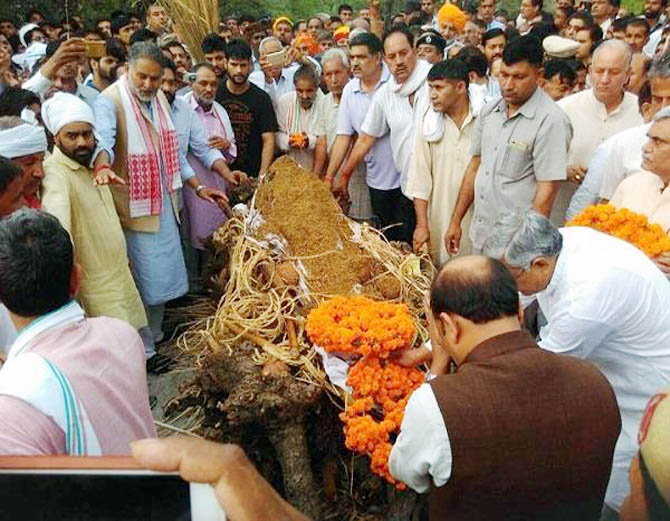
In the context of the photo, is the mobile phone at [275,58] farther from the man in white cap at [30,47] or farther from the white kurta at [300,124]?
the man in white cap at [30,47]

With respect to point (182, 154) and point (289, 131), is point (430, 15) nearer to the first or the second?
point (289, 131)

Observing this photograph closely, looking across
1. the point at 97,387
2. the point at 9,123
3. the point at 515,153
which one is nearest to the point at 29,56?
the point at 9,123

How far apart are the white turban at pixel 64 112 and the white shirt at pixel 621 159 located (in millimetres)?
2966

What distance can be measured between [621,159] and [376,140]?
2.15m

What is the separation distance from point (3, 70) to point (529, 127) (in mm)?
5447

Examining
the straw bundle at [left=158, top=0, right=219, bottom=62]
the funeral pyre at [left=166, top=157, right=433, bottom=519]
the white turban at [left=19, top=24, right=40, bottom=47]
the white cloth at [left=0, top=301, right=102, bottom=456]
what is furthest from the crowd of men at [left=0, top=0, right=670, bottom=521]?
the white turban at [left=19, top=24, right=40, bottom=47]

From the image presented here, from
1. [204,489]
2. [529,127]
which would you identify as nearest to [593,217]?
[529,127]

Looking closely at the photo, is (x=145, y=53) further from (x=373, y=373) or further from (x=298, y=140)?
(x=373, y=373)

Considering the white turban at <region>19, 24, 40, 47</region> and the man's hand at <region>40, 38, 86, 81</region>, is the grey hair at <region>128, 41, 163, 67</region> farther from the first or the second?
the white turban at <region>19, 24, 40, 47</region>

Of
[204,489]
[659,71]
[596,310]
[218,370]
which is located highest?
[659,71]

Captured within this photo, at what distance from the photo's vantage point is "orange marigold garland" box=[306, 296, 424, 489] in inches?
107

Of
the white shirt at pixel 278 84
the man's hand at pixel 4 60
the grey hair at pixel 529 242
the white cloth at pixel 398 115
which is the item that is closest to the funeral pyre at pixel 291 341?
the grey hair at pixel 529 242

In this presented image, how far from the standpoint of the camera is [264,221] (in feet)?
13.8

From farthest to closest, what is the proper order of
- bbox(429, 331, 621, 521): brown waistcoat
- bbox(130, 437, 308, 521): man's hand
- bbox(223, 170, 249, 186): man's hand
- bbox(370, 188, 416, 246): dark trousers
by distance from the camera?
bbox(370, 188, 416, 246): dark trousers
bbox(223, 170, 249, 186): man's hand
bbox(429, 331, 621, 521): brown waistcoat
bbox(130, 437, 308, 521): man's hand
